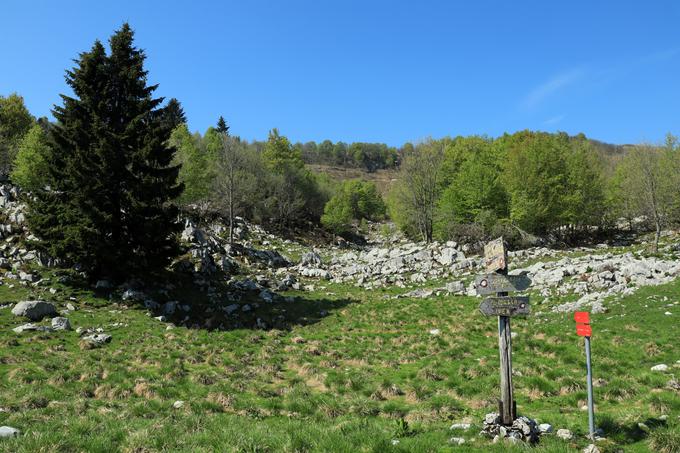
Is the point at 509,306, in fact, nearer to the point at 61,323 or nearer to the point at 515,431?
the point at 515,431

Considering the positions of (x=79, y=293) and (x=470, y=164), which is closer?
(x=79, y=293)

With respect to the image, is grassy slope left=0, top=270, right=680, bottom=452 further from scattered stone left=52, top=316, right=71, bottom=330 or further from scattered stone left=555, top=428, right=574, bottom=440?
scattered stone left=52, top=316, right=71, bottom=330

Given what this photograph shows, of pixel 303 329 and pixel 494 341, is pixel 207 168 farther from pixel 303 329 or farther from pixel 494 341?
pixel 494 341

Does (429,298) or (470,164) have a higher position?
(470,164)

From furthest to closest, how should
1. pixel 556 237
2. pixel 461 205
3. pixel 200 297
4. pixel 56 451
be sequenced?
pixel 556 237
pixel 461 205
pixel 200 297
pixel 56 451

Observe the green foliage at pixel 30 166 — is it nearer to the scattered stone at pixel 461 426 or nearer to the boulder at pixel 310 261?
the boulder at pixel 310 261

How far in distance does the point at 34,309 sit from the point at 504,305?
21.3 m

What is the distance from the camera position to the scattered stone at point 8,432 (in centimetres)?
729

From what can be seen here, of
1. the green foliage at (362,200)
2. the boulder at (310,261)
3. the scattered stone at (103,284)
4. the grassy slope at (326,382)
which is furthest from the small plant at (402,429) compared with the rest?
the green foliage at (362,200)

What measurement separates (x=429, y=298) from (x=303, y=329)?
986 centimetres

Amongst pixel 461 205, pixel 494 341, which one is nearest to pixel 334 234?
pixel 461 205

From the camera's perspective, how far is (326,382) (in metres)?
12.7

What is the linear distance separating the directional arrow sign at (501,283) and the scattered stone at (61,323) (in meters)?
18.6

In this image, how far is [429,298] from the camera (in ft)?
87.7
